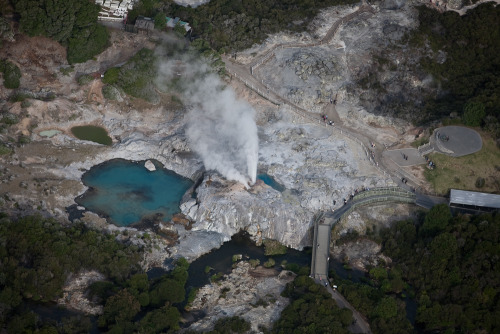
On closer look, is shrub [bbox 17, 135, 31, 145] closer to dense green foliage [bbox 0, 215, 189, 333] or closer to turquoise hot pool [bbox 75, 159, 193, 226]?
turquoise hot pool [bbox 75, 159, 193, 226]

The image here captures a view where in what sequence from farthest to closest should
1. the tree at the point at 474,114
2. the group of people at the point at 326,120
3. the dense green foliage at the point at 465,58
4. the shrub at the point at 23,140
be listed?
the group of people at the point at 326,120
the dense green foliage at the point at 465,58
the tree at the point at 474,114
the shrub at the point at 23,140

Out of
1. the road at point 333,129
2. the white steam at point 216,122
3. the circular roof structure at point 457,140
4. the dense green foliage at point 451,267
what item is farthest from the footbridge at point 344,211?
the white steam at point 216,122

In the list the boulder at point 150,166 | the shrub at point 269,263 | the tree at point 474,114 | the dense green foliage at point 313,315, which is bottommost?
the boulder at point 150,166

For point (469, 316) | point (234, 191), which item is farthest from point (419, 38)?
point (469, 316)

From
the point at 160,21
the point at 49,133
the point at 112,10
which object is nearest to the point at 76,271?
the point at 49,133

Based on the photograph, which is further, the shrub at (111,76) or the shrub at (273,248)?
the shrub at (111,76)

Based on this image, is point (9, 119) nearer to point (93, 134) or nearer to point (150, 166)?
point (93, 134)

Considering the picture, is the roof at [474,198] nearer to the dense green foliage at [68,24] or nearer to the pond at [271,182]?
the pond at [271,182]
